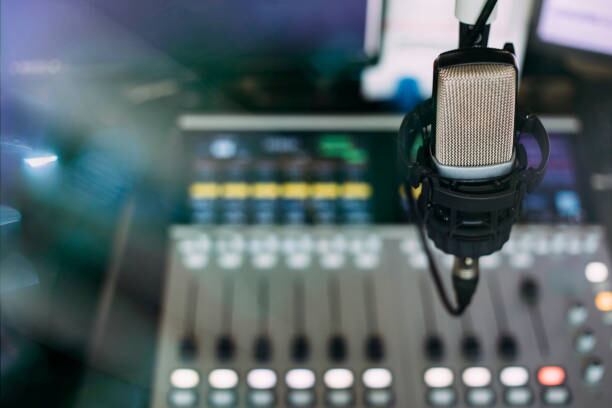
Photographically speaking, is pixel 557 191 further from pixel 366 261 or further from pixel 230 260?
pixel 230 260

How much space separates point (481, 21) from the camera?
0.54m

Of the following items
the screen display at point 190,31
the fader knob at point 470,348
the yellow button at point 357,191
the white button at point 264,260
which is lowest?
the fader knob at point 470,348

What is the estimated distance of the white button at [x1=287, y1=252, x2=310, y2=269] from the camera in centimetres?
84

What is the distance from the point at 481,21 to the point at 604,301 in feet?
1.29

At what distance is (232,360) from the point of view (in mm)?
767

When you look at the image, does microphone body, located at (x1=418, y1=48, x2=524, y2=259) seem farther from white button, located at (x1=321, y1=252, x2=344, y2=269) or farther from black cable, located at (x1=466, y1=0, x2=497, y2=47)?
white button, located at (x1=321, y1=252, x2=344, y2=269)

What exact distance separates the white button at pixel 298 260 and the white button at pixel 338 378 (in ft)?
0.43

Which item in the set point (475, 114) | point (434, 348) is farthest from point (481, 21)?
point (434, 348)

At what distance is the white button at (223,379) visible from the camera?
75cm

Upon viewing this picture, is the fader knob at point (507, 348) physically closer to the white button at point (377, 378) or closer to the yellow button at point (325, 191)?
the white button at point (377, 378)

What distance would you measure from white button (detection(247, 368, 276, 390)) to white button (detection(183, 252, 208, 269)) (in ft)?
0.46

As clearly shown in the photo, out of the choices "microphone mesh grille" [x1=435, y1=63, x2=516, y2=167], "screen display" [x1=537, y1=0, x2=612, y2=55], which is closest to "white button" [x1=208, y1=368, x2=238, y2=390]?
"microphone mesh grille" [x1=435, y1=63, x2=516, y2=167]

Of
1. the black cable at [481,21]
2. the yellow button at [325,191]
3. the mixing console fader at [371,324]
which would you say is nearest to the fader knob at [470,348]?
the mixing console fader at [371,324]

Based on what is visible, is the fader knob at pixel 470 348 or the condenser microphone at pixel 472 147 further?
the fader knob at pixel 470 348
